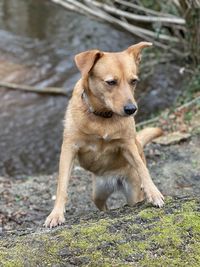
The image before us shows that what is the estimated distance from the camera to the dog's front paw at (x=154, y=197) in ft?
12.1

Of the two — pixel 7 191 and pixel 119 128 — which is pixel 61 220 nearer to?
pixel 119 128

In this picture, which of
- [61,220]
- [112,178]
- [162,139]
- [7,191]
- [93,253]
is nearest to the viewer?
[93,253]

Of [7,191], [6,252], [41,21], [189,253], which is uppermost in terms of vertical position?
[189,253]

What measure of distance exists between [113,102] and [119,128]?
24 centimetres

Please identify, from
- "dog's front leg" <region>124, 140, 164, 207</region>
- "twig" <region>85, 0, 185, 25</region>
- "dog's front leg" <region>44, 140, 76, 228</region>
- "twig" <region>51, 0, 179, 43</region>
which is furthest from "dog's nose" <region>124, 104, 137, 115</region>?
"twig" <region>51, 0, 179, 43</region>

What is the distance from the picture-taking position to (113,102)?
13.3 ft

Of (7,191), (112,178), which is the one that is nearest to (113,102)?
(112,178)

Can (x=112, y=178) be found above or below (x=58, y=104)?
above

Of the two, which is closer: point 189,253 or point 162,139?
point 189,253

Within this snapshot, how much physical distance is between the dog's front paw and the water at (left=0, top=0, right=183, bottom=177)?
437cm

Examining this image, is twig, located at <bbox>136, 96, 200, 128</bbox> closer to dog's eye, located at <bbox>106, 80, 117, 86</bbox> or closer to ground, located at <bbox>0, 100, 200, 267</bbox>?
dog's eye, located at <bbox>106, 80, 117, 86</bbox>

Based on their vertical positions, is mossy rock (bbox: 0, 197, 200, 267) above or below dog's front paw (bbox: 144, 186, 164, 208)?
above

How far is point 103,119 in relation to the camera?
13.8ft

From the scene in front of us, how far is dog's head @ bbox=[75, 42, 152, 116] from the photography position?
4.02 meters
